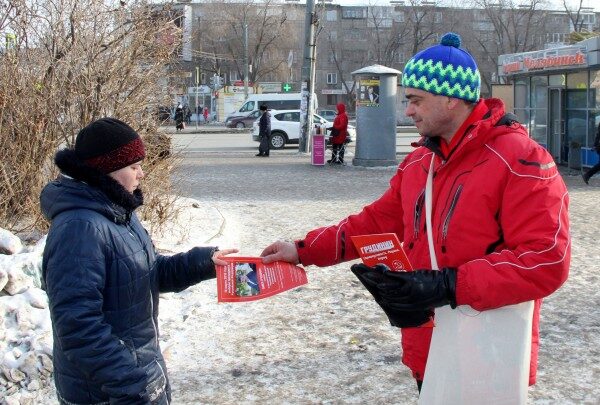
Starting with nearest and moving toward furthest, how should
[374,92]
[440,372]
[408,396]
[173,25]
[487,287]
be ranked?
[487,287] → [440,372] → [408,396] → [173,25] → [374,92]

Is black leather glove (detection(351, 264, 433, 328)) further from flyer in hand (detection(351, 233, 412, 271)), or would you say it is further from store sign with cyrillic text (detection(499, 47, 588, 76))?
store sign with cyrillic text (detection(499, 47, 588, 76))

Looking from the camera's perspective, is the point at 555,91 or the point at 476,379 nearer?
the point at 476,379

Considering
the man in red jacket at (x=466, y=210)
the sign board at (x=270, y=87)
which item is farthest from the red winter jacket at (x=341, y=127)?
the sign board at (x=270, y=87)

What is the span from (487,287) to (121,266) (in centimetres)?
125

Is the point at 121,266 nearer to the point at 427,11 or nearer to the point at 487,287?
the point at 487,287

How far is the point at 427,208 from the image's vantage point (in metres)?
2.70

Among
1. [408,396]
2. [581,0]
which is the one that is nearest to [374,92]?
[408,396]

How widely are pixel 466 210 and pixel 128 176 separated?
124 cm

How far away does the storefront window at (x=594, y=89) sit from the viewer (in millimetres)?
16625

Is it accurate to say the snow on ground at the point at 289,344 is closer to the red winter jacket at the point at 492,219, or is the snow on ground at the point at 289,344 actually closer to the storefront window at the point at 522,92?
the red winter jacket at the point at 492,219

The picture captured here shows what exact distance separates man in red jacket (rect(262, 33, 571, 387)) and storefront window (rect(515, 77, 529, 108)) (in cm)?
1860

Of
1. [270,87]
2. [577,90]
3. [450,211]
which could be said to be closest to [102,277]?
[450,211]

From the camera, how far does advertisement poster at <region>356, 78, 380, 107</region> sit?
18000 millimetres

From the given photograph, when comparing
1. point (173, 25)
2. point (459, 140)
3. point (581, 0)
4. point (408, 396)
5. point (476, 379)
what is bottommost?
point (408, 396)
